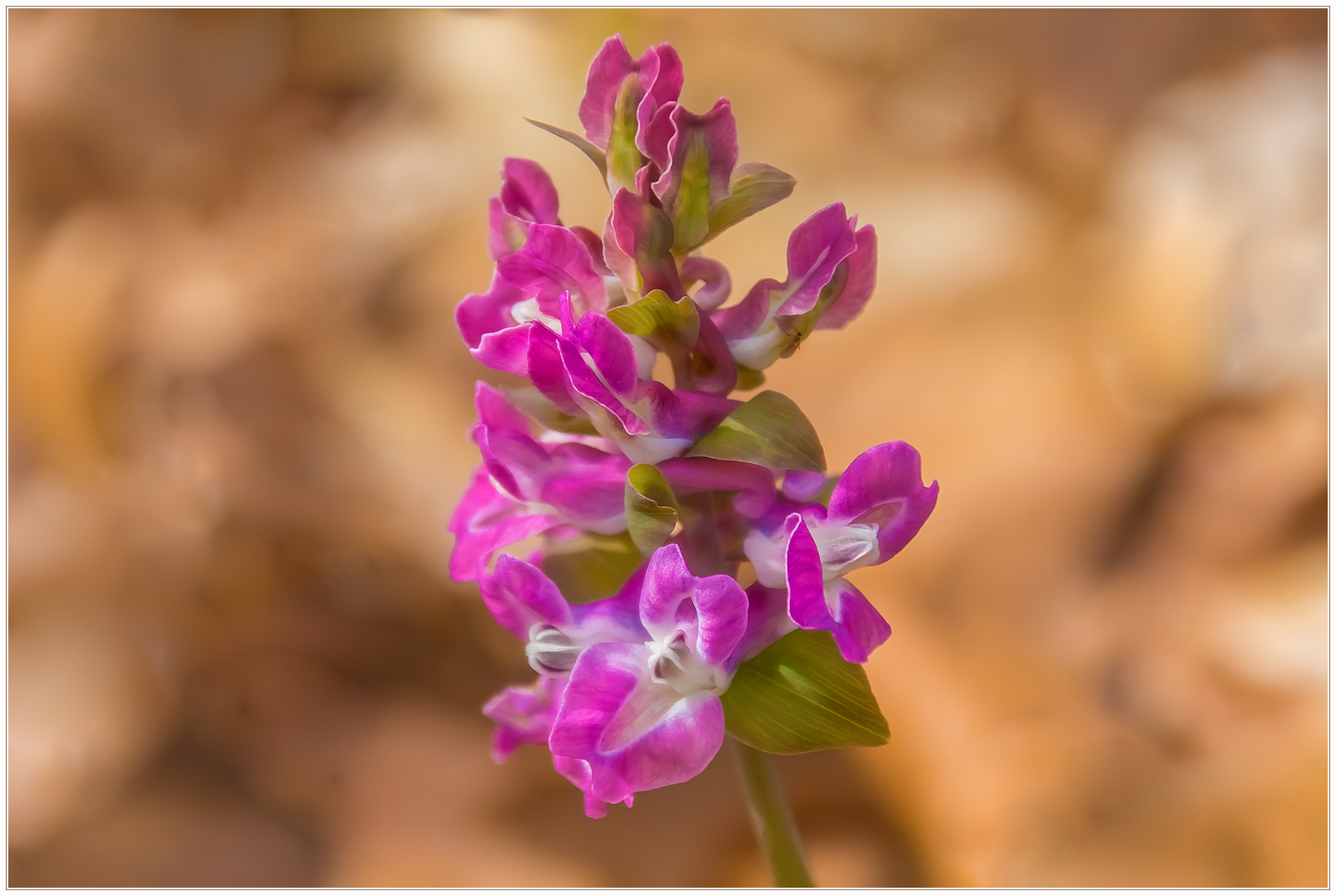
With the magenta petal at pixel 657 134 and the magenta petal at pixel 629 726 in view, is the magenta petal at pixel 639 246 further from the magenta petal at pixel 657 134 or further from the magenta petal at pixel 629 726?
the magenta petal at pixel 629 726

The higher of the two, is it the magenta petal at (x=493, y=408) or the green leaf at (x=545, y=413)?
the green leaf at (x=545, y=413)

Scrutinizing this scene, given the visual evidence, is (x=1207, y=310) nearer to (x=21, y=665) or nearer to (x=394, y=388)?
(x=394, y=388)

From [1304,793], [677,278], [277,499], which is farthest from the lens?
[277,499]

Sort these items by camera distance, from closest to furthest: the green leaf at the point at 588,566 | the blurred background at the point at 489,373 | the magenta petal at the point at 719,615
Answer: the magenta petal at the point at 719,615 → the green leaf at the point at 588,566 → the blurred background at the point at 489,373

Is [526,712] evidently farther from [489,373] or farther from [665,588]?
[489,373]

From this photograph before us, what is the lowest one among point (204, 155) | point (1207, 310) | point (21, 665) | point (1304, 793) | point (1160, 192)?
point (21, 665)

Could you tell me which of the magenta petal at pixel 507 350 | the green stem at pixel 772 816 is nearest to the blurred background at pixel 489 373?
the green stem at pixel 772 816

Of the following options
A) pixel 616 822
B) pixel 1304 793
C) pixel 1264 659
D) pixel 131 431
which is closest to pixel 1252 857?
pixel 1304 793
